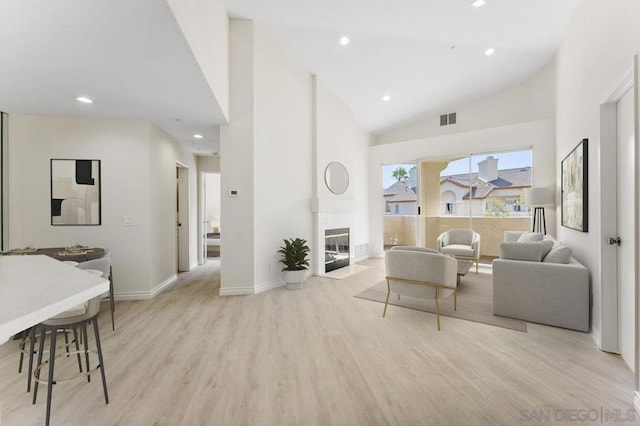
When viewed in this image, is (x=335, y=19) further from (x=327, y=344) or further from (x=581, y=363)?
(x=581, y=363)

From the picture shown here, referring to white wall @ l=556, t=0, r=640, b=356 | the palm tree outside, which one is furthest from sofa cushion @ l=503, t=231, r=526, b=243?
the palm tree outside

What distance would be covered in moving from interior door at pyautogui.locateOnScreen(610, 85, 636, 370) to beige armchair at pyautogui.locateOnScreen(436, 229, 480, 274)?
9.31ft

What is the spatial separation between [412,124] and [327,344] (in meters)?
6.04

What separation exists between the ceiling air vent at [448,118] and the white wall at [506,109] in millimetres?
69

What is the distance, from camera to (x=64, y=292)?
114 cm

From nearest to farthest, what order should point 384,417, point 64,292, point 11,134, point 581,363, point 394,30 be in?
point 64,292
point 384,417
point 581,363
point 11,134
point 394,30

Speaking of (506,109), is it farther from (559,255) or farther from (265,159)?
(265,159)

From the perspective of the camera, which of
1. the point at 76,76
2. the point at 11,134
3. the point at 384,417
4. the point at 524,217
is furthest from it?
the point at 524,217

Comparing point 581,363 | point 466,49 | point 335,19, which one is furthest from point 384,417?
point 466,49

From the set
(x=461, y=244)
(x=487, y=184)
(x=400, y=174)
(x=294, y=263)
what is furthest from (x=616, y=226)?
(x=400, y=174)

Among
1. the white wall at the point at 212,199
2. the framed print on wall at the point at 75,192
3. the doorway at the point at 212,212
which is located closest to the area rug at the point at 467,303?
the framed print on wall at the point at 75,192

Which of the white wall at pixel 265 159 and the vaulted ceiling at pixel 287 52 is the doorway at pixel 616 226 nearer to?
the vaulted ceiling at pixel 287 52

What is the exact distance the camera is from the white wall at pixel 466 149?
17.0 ft

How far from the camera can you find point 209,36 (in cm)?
291
